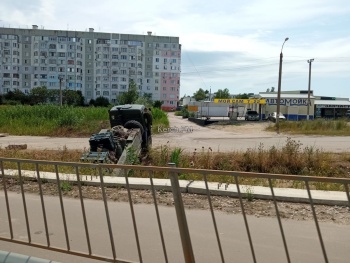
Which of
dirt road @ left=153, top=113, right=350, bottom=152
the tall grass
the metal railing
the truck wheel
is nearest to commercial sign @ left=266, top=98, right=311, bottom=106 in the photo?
dirt road @ left=153, top=113, right=350, bottom=152

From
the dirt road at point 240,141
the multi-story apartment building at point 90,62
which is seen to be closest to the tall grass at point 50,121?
the dirt road at point 240,141

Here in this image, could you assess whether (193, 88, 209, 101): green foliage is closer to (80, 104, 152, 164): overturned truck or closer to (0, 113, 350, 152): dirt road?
(0, 113, 350, 152): dirt road

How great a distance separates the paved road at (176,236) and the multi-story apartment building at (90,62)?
4141 inches

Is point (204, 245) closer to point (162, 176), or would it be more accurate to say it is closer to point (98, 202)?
point (98, 202)

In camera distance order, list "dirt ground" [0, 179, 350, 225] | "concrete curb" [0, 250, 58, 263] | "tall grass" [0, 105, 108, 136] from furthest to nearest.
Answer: "tall grass" [0, 105, 108, 136] → "dirt ground" [0, 179, 350, 225] → "concrete curb" [0, 250, 58, 263]

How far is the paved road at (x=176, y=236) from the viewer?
4.12 m

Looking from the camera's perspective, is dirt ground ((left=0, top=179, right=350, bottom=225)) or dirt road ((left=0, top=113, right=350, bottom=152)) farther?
dirt road ((left=0, top=113, right=350, bottom=152))

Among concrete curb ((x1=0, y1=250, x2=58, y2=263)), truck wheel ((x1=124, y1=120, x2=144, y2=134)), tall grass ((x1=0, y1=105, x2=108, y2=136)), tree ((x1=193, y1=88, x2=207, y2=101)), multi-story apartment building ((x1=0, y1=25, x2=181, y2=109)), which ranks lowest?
tall grass ((x1=0, y1=105, x2=108, y2=136))

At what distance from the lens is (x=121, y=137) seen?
10828 mm

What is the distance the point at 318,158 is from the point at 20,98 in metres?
89.2

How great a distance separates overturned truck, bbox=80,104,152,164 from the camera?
9625mm

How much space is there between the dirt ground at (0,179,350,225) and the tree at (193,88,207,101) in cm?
12418

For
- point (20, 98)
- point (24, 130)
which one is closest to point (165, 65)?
point (20, 98)

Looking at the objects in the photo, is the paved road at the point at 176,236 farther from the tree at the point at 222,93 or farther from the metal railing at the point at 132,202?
the tree at the point at 222,93
